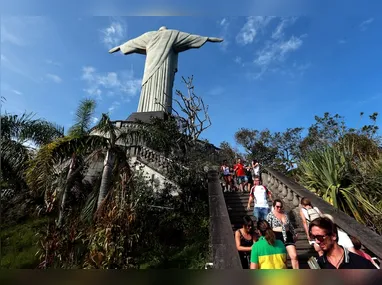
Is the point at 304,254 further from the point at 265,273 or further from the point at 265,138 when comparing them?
the point at 265,138

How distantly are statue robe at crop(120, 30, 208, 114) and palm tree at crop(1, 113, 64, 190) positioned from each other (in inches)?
417

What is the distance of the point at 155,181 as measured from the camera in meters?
10.7

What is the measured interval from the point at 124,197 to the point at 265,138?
73.8 ft

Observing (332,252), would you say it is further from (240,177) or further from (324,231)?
(240,177)

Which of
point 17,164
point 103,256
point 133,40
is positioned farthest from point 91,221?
point 133,40

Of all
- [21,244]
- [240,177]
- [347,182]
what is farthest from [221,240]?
[21,244]

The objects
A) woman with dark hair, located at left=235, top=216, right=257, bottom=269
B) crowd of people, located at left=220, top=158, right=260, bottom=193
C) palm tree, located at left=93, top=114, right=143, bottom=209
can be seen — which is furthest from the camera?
crowd of people, located at left=220, top=158, right=260, bottom=193

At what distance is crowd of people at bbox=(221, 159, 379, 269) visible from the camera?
7.55ft

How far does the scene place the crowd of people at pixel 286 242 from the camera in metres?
2.30

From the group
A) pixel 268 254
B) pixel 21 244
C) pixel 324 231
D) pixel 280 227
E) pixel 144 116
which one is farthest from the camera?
pixel 144 116

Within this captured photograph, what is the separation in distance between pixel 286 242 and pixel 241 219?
281 centimetres

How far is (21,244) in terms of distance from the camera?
7.95 metres

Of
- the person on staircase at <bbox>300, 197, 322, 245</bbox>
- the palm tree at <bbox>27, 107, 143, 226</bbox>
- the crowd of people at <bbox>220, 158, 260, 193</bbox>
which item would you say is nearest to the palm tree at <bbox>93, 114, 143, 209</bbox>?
the palm tree at <bbox>27, 107, 143, 226</bbox>

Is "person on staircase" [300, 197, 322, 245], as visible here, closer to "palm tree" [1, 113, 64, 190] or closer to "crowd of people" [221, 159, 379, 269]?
"crowd of people" [221, 159, 379, 269]
